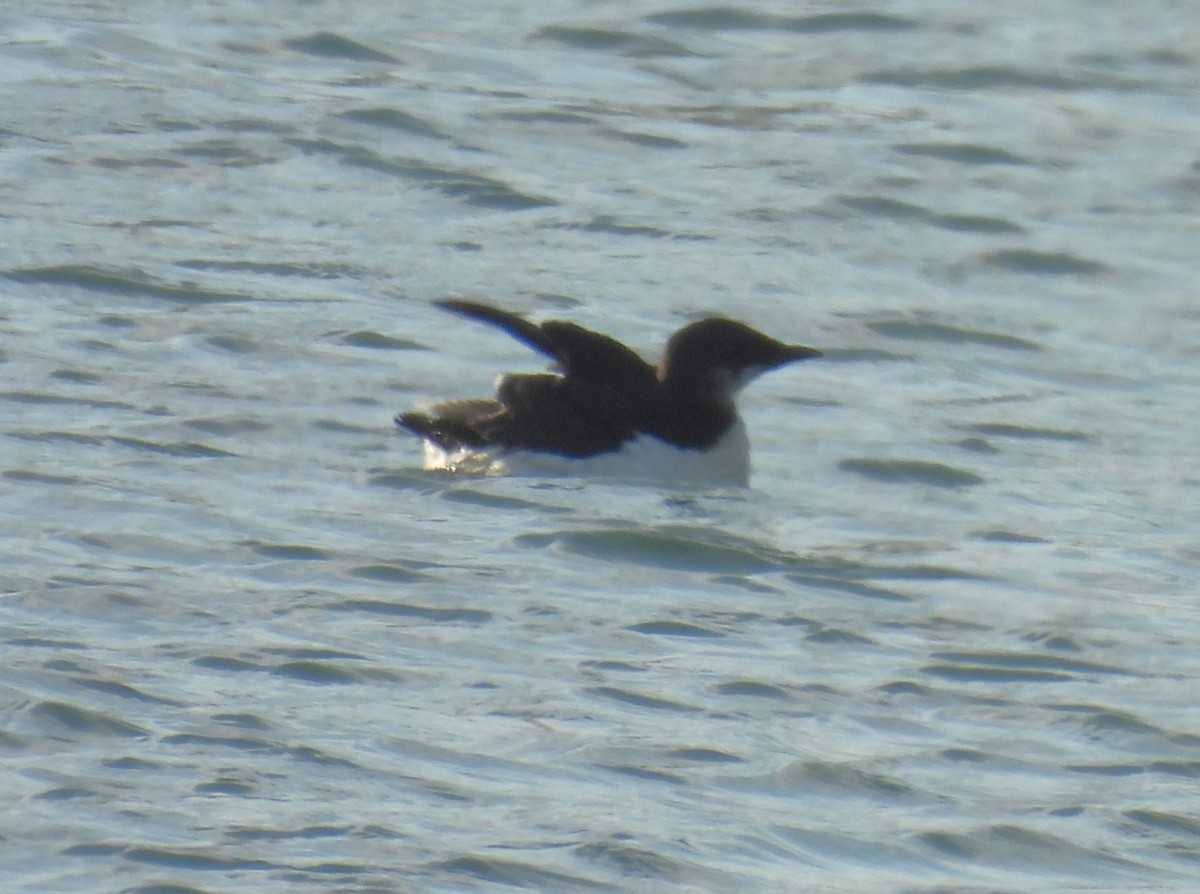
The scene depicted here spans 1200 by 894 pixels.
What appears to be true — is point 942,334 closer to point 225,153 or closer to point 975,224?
point 975,224

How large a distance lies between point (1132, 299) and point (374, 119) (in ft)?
14.5

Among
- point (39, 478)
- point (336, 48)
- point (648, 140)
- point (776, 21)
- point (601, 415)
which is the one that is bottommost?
point (39, 478)

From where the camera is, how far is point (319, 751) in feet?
23.4

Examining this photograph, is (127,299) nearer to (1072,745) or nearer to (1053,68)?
(1072,745)

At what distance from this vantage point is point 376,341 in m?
11.9

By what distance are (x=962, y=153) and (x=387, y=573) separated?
316 inches

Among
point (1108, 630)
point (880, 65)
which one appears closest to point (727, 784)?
point (1108, 630)

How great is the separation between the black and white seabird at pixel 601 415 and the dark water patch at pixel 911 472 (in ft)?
1.80

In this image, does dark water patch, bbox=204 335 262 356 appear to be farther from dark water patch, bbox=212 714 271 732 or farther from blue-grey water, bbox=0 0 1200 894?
dark water patch, bbox=212 714 271 732

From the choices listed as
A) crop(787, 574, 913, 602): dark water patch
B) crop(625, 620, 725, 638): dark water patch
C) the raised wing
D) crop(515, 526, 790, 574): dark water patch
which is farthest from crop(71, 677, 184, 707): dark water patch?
Answer: the raised wing

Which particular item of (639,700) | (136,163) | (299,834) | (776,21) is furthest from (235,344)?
(776,21)

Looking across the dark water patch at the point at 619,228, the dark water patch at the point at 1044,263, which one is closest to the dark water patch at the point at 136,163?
the dark water patch at the point at 619,228

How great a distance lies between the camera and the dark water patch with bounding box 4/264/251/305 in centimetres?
1222

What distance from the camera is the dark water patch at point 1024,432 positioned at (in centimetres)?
1131
